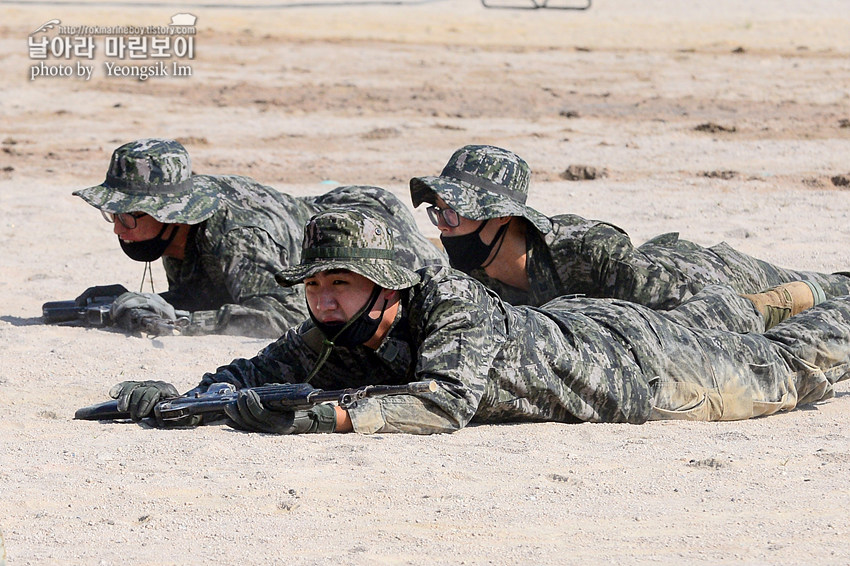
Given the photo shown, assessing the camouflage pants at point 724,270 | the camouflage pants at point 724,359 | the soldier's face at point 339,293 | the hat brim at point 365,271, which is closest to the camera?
the hat brim at point 365,271

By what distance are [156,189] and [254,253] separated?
0.65 metres

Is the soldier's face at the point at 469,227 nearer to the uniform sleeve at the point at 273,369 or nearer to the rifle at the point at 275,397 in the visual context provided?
the uniform sleeve at the point at 273,369

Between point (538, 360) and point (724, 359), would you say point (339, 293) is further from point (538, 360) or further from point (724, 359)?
point (724, 359)

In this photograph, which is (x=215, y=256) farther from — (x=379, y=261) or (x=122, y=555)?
(x=122, y=555)

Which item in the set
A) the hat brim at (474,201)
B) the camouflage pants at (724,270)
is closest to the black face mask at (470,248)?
the hat brim at (474,201)

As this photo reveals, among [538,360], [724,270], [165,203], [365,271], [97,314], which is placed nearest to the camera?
[365,271]

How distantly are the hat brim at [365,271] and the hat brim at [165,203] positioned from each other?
2603 millimetres

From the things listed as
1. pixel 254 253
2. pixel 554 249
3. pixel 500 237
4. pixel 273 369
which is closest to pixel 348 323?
pixel 273 369

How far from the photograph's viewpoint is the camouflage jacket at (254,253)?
800 cm

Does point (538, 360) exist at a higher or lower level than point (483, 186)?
lower

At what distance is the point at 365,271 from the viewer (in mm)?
5254

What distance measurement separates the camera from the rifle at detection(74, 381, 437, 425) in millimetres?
5312

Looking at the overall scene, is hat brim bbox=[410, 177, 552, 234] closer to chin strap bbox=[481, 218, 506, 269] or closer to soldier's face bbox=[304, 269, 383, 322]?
chin strap bbox=[481, 218, 506, 269]

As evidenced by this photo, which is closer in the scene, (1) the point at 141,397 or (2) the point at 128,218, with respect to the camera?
(1) the point at 141,397
